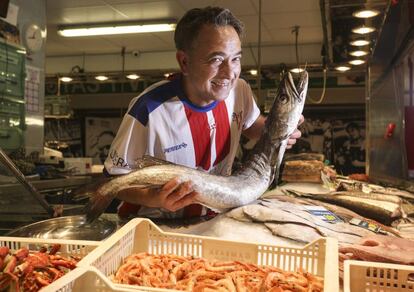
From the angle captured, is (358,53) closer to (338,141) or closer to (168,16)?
(168,16)

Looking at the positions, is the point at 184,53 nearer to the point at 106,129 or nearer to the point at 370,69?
the point at 370,69

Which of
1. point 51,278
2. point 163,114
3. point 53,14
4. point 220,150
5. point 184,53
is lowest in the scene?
point 51,278

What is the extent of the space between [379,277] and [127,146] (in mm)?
1349

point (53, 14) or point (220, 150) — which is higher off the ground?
point (53, 14)

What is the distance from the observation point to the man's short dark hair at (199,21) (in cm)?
207

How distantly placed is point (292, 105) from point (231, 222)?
2.59 feet

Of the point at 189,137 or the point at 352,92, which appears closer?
the point at 189,137

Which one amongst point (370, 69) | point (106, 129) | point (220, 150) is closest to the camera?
point (220, 150)

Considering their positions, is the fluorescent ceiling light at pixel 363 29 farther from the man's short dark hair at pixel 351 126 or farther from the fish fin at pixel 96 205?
the man's short dark hair at pixel 351 126

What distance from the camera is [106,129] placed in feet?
43.0

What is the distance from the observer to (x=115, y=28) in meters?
7.36

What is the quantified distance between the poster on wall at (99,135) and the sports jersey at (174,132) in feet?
35.6

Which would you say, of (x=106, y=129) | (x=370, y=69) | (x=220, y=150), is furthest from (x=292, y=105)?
(x=106, y=129)

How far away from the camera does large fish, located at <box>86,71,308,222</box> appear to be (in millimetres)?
1780
